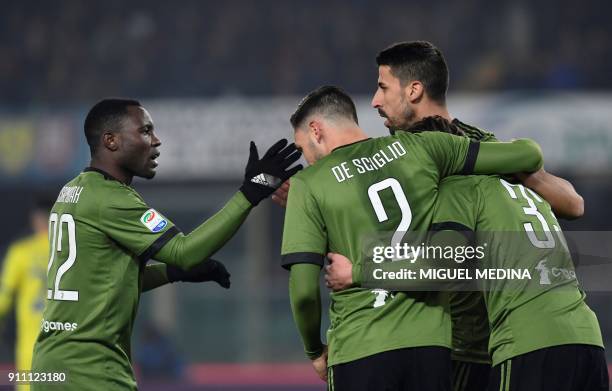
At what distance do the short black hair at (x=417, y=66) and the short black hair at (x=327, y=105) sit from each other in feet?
1.03

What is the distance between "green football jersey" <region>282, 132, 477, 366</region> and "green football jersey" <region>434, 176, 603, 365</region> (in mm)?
183

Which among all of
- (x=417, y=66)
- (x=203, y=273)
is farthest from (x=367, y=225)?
(x=203, y=273)

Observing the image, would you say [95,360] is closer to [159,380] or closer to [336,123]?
[336,123]

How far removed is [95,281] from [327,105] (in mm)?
1255

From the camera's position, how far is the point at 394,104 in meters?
4.80

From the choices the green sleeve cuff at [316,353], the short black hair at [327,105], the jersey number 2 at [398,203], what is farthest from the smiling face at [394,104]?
the green sleeve cuff at [316,353]

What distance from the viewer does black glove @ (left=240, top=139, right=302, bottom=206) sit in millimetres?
4789

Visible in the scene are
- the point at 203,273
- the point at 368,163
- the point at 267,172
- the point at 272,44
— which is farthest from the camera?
the point at 272,44

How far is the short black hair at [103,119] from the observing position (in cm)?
486

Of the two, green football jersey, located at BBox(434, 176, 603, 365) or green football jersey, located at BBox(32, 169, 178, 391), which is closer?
green football jersey, located at BBox(434, 176, 603, 365)

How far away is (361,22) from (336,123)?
1349 centimetres

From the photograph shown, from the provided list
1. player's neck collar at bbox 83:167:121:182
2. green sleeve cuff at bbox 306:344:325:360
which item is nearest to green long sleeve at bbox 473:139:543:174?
green sleeve cuff at bbox 306:344:325:360

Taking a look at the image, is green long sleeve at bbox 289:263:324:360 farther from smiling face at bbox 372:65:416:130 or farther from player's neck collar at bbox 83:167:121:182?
player's neck collar at bbox 83:167:121:182

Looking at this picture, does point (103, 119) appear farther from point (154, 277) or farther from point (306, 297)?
point (306, 297)
